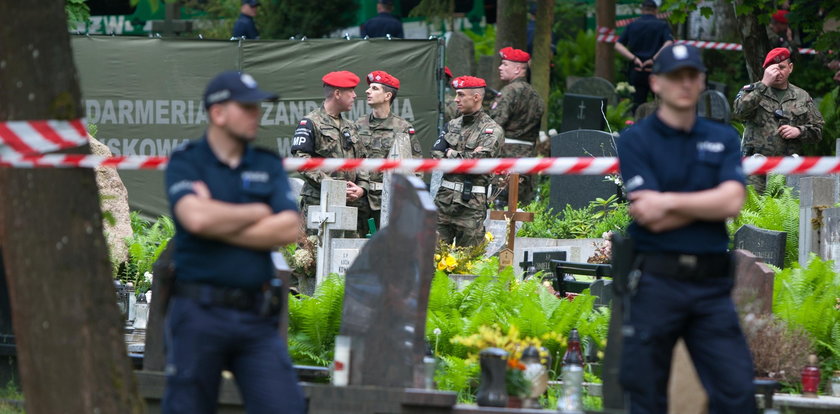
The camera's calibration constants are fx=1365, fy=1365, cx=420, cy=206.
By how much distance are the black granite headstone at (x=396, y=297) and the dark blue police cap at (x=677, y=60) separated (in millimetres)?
1492

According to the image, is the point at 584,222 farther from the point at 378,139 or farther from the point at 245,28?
the point at 245,28

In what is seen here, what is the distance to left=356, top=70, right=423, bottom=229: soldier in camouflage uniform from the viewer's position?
13328mm

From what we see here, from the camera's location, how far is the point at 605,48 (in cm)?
2306

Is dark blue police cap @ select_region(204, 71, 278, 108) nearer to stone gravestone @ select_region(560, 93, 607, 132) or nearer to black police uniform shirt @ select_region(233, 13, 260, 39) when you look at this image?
stone gravestone @ select_region(560, 93, 607, 132)

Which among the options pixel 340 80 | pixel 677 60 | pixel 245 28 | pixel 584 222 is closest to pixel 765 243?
pixel 584 222

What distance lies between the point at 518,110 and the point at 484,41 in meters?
8.37

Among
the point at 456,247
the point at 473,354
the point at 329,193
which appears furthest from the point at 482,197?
the point at 473,354

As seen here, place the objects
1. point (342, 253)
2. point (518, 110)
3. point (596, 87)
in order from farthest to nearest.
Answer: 1. point (596, 87)
2. point (518, 110)
3. point (342, 253)

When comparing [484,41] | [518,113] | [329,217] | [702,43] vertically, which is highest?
[484,41]

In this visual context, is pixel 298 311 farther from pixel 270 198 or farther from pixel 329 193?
pixel 270 198

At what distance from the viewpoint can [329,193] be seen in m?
12.4

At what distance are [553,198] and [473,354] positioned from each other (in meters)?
8.39

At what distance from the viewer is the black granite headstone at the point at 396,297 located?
6.93m

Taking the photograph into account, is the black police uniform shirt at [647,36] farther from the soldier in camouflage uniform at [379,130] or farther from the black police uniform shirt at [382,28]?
the soldier in camouflage uniform at [379,130]
